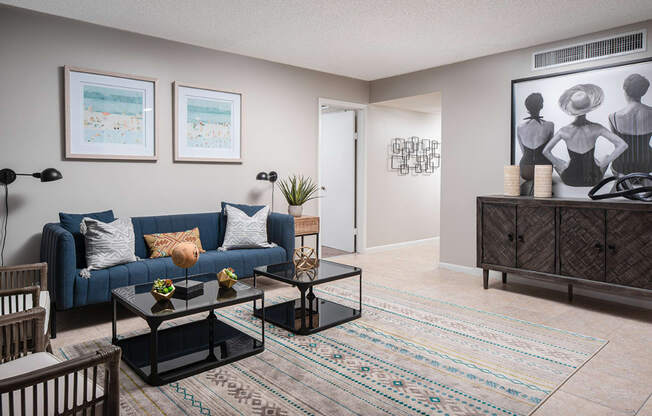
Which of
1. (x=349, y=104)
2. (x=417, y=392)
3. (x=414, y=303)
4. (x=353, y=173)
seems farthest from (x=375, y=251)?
(x=417, y=392)

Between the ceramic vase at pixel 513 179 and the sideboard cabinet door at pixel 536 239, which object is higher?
the ceramic vase at pixel 513 179

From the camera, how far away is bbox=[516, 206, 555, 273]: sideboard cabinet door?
12.7 feet

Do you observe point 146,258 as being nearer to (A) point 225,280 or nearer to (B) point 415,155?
(A) point 225,280

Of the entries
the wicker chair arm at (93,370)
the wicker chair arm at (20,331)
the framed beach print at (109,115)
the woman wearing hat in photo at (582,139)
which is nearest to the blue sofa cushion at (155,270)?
the framed beach print at (109,115)

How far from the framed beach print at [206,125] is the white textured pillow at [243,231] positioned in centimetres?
69

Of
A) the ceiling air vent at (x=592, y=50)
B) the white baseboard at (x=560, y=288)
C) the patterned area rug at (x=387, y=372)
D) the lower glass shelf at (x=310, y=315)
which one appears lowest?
the patterned area rug at (x=387, y=372)

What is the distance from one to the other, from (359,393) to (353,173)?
4.33 metres

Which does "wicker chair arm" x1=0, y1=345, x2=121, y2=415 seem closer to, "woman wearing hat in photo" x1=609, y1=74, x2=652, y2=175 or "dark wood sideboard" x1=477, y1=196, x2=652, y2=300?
"dark wood sideboard" x1=477, y1=196, x2=652, y2=300

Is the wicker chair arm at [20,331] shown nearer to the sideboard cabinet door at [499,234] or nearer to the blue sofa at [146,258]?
the blue sofa at [146,258]

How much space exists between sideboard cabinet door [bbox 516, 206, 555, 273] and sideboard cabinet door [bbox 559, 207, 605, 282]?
0.09 meters

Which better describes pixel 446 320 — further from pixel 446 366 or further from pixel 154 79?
pixel 154 79

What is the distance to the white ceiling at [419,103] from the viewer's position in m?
5.78

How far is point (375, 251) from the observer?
6.43m

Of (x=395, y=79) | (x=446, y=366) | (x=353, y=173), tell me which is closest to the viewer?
(x=446, y=366)
